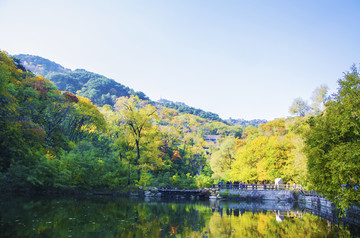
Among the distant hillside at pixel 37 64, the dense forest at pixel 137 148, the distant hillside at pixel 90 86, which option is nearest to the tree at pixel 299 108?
the dense forest at pixel 137 148

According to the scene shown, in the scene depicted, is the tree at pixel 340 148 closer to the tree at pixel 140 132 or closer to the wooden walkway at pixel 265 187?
the tree at pixel 140 132

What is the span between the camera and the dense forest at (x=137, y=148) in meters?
15.1

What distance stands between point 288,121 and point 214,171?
1849 centimetres

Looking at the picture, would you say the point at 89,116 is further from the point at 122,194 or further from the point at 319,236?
the point at 319,236

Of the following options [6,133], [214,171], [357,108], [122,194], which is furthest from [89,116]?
[357,108]

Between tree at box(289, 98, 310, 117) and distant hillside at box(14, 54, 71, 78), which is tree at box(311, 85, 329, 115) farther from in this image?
distant hillside at box(14, 54, 71, 78)

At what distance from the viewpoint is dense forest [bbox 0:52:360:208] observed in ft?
49.6

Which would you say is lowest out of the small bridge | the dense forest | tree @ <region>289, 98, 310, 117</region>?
the small bridge

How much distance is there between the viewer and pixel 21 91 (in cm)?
3047

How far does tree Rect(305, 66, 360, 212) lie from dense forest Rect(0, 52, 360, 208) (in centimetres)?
5

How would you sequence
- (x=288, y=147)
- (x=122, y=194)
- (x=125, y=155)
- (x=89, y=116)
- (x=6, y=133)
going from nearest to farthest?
(x=6, y=133), (x=122, y=194), (x=125, y=155), (x=288, y=147), (x=89, y=116)

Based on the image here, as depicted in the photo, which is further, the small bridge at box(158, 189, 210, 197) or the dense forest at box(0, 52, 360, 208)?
the small bridge at box(158, 189, 210, 197)

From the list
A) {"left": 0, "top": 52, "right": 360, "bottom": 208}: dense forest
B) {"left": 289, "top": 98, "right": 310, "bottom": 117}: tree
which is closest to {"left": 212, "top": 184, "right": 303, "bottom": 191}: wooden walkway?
{"left": 0, "top": 52, "right": 360, "bottom": 208}: dense forest

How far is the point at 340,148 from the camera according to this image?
559 inches
